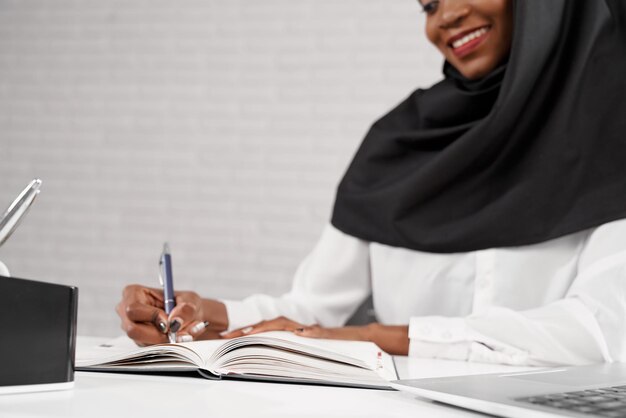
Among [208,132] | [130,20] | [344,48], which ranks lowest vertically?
[208,132]

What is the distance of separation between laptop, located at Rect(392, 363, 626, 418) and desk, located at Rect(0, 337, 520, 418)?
0.02 metres

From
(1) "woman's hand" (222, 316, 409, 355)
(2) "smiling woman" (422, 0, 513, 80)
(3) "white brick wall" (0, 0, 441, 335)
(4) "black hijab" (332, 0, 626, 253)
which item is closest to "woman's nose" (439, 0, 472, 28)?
(2) "smiling woman" (422, 0, 513, 80)

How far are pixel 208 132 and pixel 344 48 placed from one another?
0.45 meters

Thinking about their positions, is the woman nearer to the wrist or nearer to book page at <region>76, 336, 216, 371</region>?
the wrist

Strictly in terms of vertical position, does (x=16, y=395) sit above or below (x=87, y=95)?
below

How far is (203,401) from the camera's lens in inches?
28.3

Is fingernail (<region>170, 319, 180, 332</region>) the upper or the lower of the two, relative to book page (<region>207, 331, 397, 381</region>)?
upper

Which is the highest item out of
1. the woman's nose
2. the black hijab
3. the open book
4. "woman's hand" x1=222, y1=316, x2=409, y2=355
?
the woman's nose

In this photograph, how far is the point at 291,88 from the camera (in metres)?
2.08

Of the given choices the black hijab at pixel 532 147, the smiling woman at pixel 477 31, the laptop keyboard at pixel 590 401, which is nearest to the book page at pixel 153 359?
the laptop keyboard at pixel 590 401

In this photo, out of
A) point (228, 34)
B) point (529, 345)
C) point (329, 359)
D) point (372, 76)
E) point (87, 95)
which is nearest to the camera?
point (329, 359)

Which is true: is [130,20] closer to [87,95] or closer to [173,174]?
[87,95]

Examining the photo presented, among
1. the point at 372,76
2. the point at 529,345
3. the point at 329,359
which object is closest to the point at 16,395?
the point at 329,359

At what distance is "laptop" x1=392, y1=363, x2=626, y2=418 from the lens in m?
0.61
